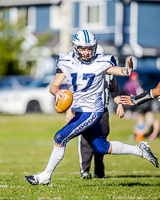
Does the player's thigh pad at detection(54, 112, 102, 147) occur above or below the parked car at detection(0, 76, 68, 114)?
above

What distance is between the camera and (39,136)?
653 inches

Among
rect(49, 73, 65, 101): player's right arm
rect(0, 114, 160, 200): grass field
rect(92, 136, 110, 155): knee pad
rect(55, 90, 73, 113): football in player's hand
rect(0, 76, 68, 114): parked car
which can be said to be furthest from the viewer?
rect(0, 76, 68, 114): parked car

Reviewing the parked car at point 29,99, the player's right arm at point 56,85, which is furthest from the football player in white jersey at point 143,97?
the parked car at point 29,99

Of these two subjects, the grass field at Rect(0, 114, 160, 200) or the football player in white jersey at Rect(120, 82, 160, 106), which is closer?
the grass field at Rect(0, 114, 160, 200)

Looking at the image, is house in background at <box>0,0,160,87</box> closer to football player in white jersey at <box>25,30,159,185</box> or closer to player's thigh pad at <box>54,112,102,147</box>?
football player in white jersey at <box>25,30,159,185</box>

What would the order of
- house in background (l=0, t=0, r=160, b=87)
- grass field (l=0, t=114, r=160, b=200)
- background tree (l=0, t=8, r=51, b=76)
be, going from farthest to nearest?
house in background (l=0, t=0, r=160, b=87) → background tree (l=0, t=8, r=51, b=76) → grass field (l=0, t=114, r=160, b=200)

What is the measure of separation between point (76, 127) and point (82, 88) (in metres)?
0.45

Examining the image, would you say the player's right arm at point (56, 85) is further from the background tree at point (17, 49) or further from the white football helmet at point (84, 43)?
the background tree at point (17, 49)

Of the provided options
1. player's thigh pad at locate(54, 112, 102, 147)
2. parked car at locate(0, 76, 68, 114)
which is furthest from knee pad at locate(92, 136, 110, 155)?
parked car at locate(0, 76, 68, 114)

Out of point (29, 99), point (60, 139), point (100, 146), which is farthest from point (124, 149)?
point (29, 99)

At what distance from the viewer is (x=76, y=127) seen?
585cm

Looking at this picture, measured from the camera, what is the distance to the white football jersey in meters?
5.91

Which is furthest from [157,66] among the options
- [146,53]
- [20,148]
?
[20,148]

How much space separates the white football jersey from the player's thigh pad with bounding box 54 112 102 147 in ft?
0.26
